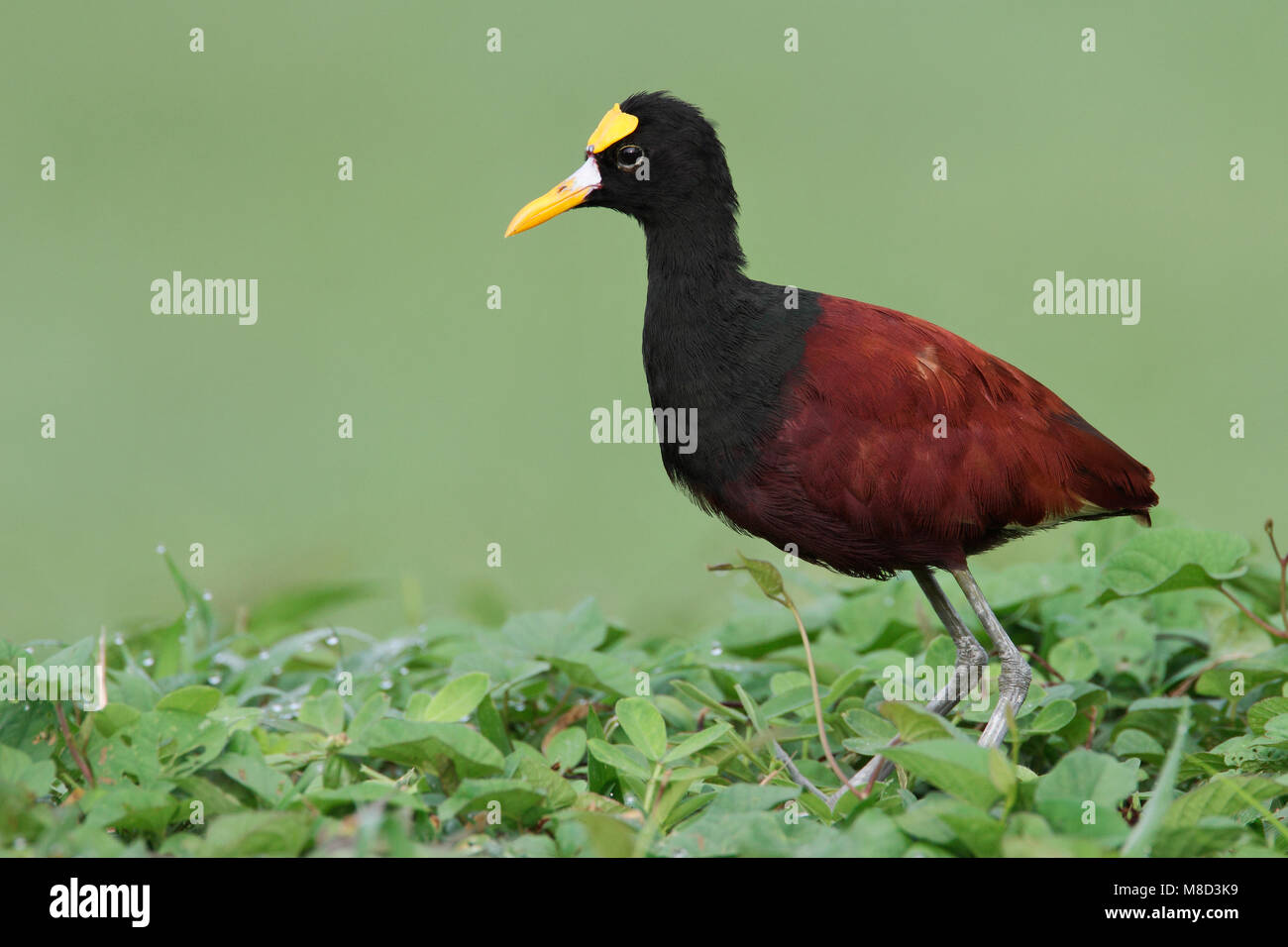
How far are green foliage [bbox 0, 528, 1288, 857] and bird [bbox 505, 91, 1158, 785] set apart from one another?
28 cm

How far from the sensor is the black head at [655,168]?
3.91 m

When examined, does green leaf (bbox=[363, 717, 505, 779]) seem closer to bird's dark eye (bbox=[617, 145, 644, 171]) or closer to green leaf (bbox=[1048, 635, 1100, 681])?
bird's dark eye (bbox=[617, 145, 644, 171])

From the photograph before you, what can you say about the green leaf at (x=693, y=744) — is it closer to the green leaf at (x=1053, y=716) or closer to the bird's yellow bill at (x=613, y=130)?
the green leaf at (x=1053, y=716)

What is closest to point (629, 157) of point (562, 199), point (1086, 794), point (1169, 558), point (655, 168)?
point (655, 168)

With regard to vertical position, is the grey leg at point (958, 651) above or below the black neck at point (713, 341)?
below

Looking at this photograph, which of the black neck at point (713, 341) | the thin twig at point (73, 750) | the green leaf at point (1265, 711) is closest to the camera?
the thin twig at point (73, 750)

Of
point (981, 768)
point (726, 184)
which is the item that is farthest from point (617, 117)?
point (981, 768)

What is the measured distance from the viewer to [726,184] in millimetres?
3975

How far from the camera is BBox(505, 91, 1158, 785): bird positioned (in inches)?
141

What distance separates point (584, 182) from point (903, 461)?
1336 mm

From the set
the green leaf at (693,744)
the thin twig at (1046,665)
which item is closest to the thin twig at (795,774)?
the green leaf at (693,744)

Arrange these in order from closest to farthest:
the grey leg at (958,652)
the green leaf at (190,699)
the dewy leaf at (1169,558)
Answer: the green leaf at (190,699), the grey leg at (958,652), the dewy leaf at (1169,558)

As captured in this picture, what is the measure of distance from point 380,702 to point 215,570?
309 centimetres
